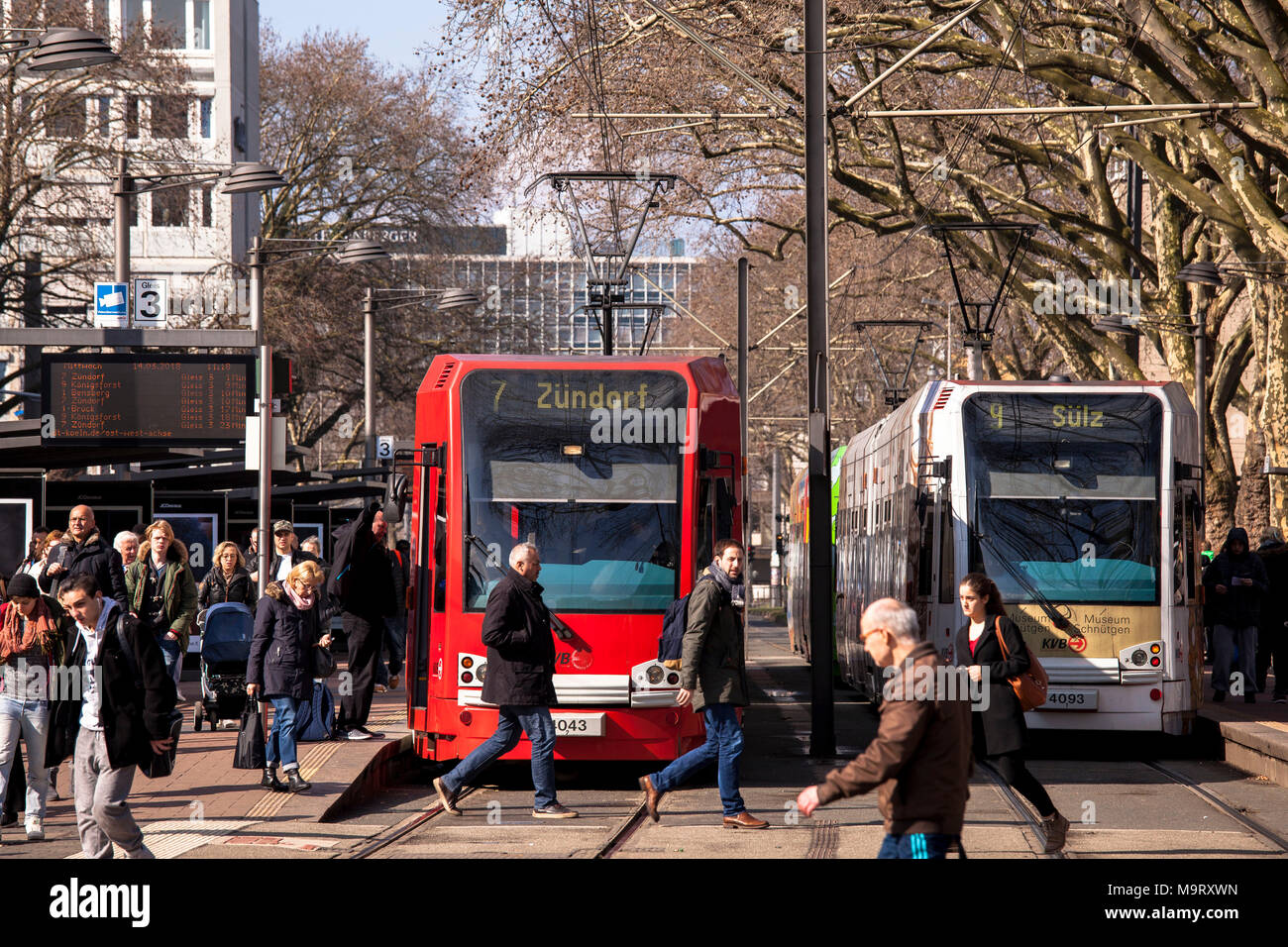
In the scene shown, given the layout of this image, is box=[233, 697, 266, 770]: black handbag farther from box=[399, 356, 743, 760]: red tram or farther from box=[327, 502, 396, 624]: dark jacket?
box=[327, 502, 396, 624]: dark jacket

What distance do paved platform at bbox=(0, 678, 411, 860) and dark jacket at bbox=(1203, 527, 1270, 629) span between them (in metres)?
8.85

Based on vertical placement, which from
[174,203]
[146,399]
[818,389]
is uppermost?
[174,203]

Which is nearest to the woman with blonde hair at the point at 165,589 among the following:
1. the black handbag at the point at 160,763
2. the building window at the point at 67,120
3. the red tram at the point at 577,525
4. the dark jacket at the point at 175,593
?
the dark jacket at the point at 175,593

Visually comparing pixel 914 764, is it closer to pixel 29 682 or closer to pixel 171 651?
pixel 29 682

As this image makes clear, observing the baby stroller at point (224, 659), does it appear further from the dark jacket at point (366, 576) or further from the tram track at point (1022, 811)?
the tram track at point (1022, 811)

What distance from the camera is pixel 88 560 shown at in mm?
14219

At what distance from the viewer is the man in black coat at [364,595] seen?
49.4 feet

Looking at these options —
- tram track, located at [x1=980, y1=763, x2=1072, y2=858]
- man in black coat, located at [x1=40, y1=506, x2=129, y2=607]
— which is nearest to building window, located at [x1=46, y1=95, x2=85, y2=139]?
man in black coat, located at [x1=40, y1=506, x2=129, y2=607]

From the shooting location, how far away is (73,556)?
14.5 metres

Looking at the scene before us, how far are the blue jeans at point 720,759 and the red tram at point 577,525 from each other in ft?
4.94

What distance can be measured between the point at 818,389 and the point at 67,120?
77.8 feet

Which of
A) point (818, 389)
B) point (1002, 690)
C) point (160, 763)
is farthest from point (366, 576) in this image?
point (1002, 690)

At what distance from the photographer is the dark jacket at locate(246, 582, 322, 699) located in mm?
11906
